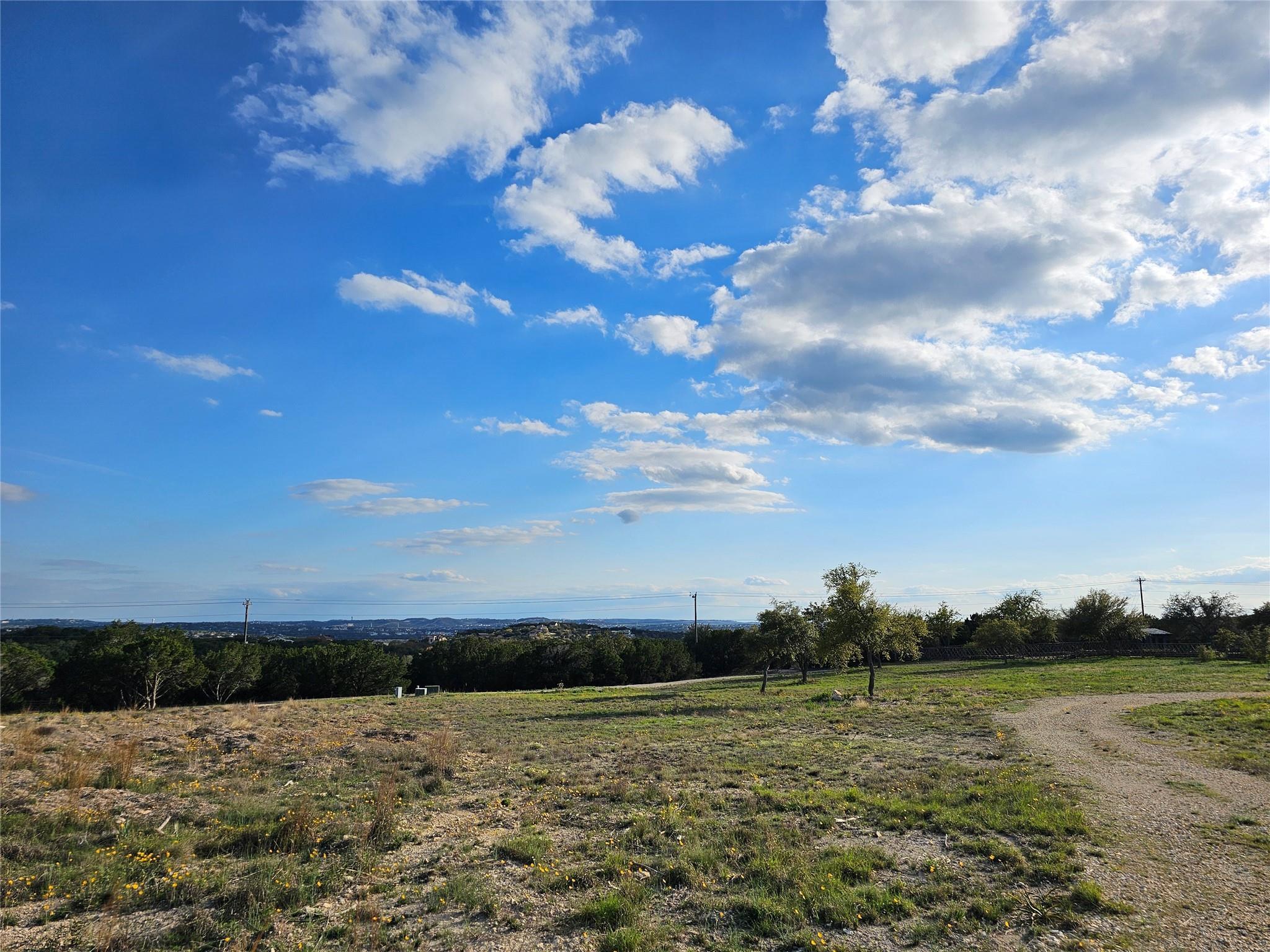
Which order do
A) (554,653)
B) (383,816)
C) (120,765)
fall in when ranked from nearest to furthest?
(383,816) < (120,765) < (554,653)

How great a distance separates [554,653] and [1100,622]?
2376 inches

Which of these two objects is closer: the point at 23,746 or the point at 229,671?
the point at 23,746

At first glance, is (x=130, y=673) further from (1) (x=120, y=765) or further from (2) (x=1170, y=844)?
(2) (x=1170, y=844)

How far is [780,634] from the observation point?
49.8 metres

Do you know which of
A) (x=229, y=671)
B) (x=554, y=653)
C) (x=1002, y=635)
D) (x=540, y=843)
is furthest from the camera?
(x=554, y=653)

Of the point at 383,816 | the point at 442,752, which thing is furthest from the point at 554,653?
the point at 383,816

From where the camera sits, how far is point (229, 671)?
182 ft

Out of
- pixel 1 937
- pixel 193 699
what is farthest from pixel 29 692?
pixel 1 937

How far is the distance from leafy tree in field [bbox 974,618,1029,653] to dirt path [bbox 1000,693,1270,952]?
54.2 m

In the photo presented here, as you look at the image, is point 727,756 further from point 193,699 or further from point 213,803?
point 193,699

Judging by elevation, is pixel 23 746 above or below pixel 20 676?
above

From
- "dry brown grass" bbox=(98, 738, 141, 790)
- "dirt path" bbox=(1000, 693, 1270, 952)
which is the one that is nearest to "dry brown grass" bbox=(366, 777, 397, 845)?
"dry brown grass" bbox=(98, 738, 141, 790)

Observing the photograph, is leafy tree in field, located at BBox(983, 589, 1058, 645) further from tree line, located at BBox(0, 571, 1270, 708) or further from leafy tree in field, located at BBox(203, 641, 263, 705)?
leafy tree in field, located at BBox(203, 641, 263, 705)

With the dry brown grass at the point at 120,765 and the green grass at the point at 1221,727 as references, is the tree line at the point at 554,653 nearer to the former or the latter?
the green grass at the point at 1221,727
